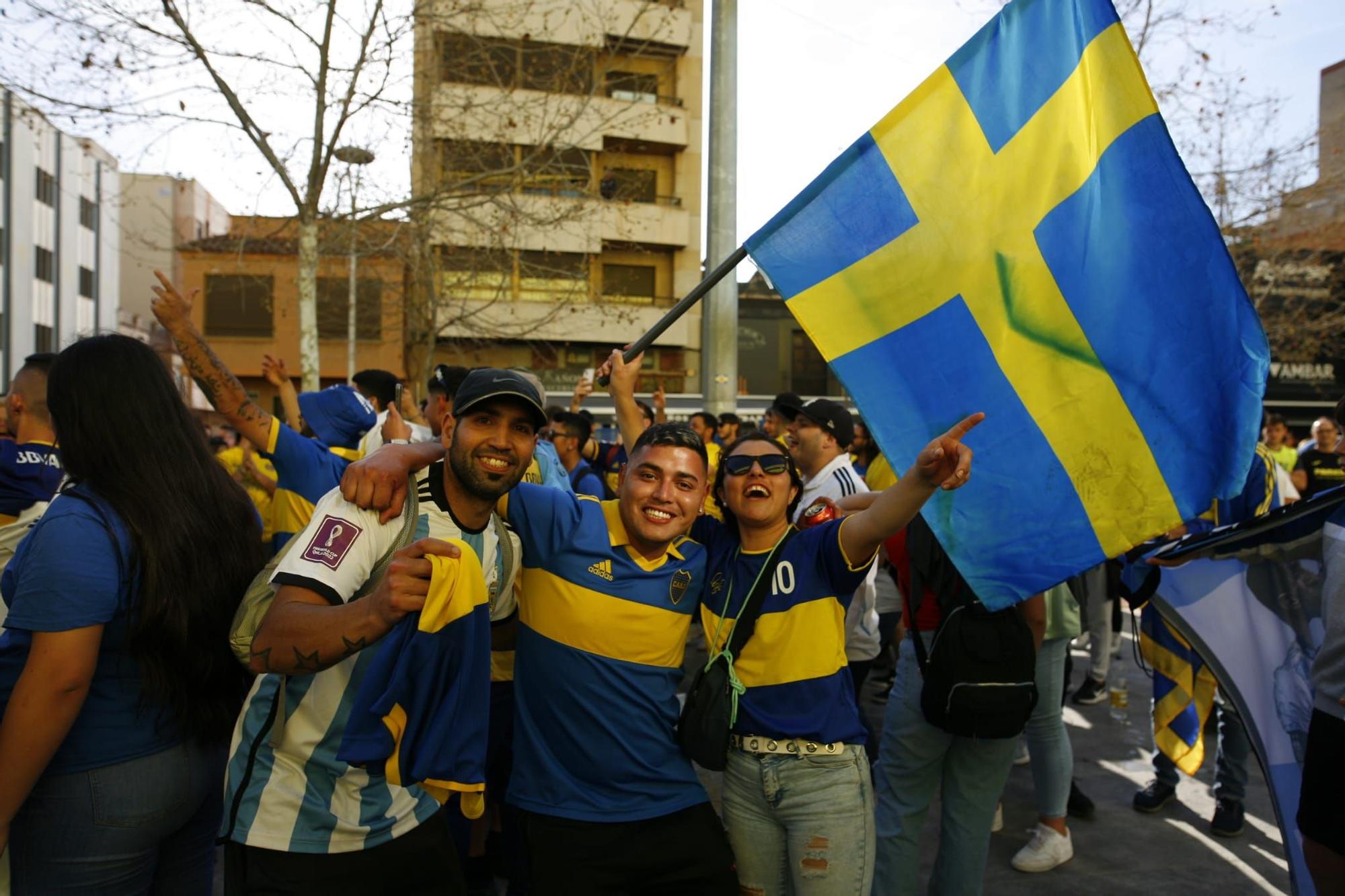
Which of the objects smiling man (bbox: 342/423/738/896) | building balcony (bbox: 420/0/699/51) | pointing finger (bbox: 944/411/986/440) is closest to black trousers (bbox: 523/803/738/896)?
smiling man (bbox: 342/423/738/896)

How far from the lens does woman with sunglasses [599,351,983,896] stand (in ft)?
8.53

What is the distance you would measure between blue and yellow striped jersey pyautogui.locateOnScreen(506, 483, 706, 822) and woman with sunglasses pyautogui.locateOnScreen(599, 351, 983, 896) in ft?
0.62

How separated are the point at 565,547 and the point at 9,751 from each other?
135 cm

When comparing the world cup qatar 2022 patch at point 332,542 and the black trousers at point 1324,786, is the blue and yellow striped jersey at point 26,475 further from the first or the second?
the black trousers at point 1324,786

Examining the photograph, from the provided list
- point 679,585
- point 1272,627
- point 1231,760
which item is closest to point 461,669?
point 679,585

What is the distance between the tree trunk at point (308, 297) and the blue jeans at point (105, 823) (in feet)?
28.4

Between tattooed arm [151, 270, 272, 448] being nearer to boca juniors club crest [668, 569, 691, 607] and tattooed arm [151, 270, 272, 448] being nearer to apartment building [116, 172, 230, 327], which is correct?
boca juniors club crest [668, 569, 691, 607]

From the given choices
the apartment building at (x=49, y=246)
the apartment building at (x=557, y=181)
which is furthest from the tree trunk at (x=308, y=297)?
the apartment building at (x=49, y=246)

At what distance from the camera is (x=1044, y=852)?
14.3 ft

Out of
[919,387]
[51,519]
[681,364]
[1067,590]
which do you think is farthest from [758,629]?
[681,364]

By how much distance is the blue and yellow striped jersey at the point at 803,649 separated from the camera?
2678 mm

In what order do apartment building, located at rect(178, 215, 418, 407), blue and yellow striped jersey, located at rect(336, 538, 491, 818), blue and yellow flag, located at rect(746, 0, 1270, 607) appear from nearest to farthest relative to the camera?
blue and yellow striped jersey, located at rect(336, 538, 491, 818)
blue and yellow flag, located at rect(746, 0, 1270, 607)
apartment building, located at rect(178, 215, 418, 407)

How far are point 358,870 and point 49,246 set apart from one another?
4345cm

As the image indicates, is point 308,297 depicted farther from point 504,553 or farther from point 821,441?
point 504,553
